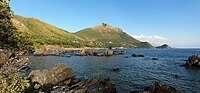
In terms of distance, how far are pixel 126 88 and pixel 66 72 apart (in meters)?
17.2

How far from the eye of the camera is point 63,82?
43969mm

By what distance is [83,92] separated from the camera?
3033cm

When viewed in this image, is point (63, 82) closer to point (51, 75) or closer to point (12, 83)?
point (51, 75)

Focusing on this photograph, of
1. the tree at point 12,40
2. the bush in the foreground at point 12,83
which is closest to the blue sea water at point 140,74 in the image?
the tree at point 12,40

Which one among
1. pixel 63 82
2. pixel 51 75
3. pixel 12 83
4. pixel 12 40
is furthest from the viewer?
pixel 51 75

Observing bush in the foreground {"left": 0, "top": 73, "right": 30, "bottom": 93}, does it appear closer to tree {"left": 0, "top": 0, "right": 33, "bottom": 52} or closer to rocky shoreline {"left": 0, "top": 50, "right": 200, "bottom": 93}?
tree {"left": 0, "top": 0, "right": 33, "bottom": 52}

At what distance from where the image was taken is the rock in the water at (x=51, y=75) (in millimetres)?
42878

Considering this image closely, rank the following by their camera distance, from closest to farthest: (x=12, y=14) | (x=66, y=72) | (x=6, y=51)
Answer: (x=12, y=14)
(x=6, y=51)
(x=66, y=72)

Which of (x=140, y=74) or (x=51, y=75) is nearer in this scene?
(x=51, y=75)

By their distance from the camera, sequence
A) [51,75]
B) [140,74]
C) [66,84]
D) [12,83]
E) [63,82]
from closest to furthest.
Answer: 1. [12,83]
2. [66,84]
3. [63,82]
4. [51,75]
5. [140,74]

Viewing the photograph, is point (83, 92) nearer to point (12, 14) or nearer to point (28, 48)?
point (28, 48)

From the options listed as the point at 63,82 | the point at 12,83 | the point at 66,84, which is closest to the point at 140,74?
the point at 63,82

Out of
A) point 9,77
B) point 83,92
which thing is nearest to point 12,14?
point 9,77

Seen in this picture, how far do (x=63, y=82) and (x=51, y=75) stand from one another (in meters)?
4.40
